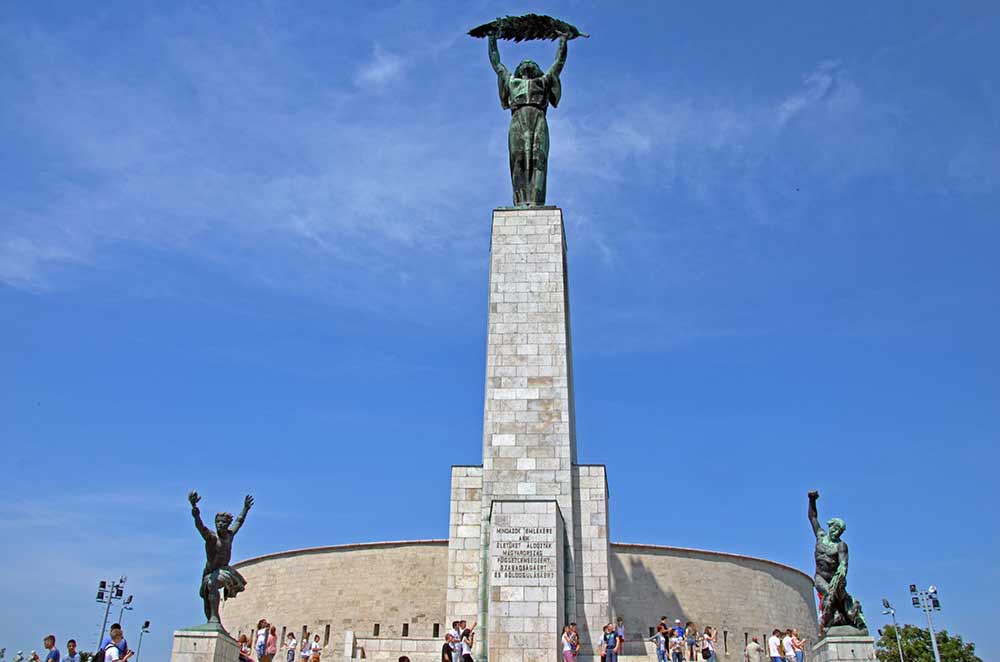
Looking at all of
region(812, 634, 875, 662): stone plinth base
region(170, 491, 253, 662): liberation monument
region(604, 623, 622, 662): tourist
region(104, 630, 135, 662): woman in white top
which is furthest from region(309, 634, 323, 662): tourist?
region(812, 634, 875, 662): stone plinth base

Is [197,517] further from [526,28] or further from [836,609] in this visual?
[526,28]

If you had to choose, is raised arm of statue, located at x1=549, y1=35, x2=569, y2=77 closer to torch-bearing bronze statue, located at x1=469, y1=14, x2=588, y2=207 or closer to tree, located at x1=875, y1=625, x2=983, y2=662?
torch-bearing bronze statue, located at x1=469, y1=14, x2=588, y2=207

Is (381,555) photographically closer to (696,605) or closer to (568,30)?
(696,605)

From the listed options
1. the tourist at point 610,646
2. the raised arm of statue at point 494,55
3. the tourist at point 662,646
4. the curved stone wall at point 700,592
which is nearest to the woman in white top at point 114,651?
the tourist at point 610,646

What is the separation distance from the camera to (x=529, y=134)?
2402cm

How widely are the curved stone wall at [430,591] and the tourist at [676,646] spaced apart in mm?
6813

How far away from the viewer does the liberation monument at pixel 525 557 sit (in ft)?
59.3

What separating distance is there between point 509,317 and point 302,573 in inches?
479

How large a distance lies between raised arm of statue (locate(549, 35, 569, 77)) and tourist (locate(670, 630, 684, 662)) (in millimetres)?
14488

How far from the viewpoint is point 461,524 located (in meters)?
20.5

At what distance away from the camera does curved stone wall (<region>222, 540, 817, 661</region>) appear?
1038 inches

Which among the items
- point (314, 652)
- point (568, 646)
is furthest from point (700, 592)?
point (314, 652)

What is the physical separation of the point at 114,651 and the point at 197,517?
260 centimetres

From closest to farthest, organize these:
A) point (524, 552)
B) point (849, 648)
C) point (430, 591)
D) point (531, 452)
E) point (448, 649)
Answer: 1. point (849, 648)
2. point (448, 649)
3. point (524, 552)
4. point (531, 452)
5. point (430, 591)
